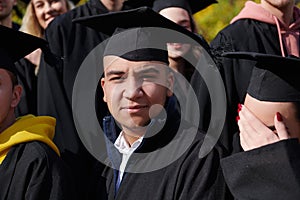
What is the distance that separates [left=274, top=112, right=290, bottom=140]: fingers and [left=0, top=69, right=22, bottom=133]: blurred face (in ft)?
5.05

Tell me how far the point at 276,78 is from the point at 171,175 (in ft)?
2.45

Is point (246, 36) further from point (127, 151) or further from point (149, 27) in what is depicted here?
point (127, 151)

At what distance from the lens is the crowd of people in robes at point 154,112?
11.9 ft

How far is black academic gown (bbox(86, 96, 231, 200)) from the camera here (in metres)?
3.68

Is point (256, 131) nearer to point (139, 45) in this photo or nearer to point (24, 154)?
point (139, 45)

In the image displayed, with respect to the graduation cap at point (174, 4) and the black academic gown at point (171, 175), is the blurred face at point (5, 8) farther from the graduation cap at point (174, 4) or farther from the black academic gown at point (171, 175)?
the black academic gown at point (171, 175)

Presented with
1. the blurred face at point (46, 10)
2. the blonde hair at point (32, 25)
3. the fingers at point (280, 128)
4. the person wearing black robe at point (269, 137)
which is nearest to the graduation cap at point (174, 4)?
the blurred face at point (46, 10)

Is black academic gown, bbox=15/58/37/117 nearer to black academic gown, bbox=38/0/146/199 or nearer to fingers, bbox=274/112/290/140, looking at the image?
black academic gown, bbox=38/0/146/199

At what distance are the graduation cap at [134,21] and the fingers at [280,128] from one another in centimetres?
99

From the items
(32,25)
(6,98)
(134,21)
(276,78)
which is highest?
(134,21)

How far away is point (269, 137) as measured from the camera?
3.59 meters

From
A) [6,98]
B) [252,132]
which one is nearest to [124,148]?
[6,98]

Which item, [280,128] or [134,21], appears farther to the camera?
[134,21]

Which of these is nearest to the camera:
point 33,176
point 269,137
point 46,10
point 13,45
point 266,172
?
point 266,172
